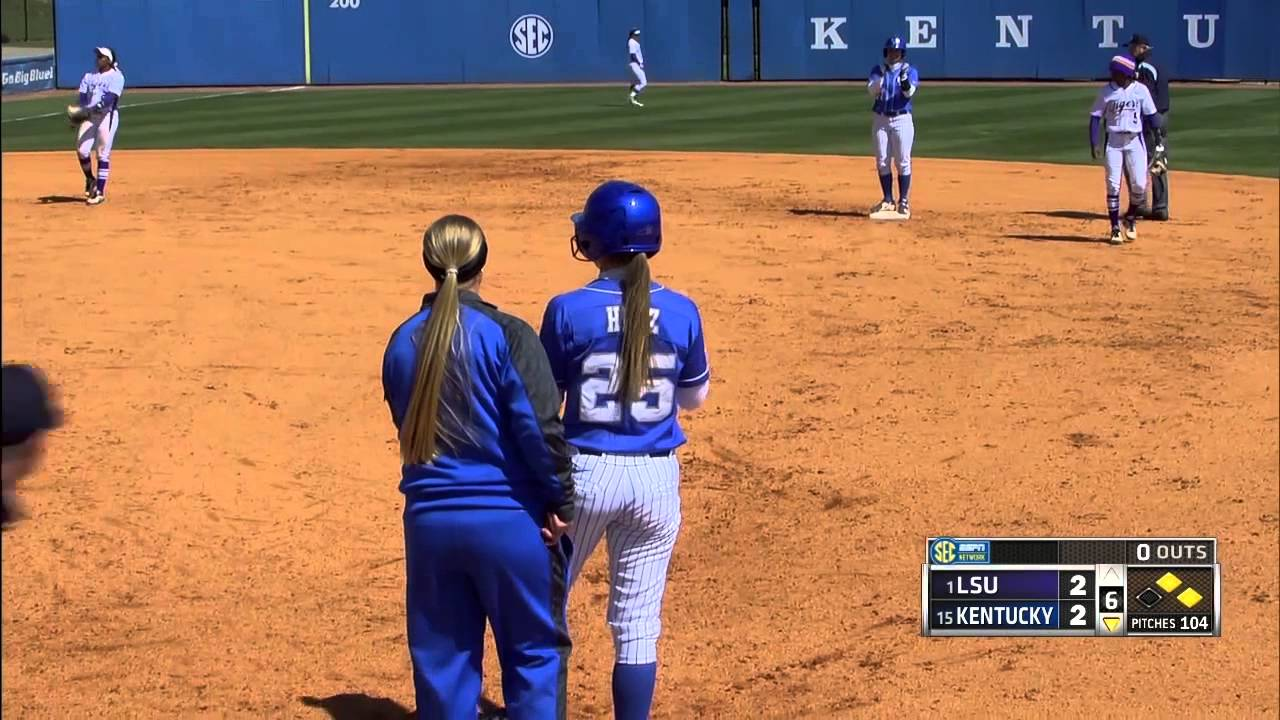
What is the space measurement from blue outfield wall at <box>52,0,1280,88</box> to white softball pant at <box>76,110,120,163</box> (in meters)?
20.8

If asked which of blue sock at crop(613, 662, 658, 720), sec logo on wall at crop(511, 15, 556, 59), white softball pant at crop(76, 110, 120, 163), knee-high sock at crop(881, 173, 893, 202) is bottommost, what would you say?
blue sock at crop(613, 662, 658, 720)

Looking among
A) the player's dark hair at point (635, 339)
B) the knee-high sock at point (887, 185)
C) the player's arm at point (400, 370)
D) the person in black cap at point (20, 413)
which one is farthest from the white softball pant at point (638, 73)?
the person in black cap at point (20, 413)

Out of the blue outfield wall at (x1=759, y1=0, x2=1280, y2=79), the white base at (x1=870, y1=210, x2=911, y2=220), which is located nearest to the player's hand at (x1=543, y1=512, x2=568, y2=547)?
the white base at (x1=870, y1=210, x2=911, y2=220)

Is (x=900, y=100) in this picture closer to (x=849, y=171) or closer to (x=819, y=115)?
(x=849, y=171)

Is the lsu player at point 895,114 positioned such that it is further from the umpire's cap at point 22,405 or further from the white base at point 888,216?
the umpire's cap at point 22,405

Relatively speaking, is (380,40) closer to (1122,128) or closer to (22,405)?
(1122,128)

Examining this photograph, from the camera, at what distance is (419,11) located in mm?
39469

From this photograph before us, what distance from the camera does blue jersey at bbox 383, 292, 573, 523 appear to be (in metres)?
4.50

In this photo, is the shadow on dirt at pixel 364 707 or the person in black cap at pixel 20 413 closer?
the person in black cap at pixel 20 413

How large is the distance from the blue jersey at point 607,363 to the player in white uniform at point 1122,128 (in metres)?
10.6

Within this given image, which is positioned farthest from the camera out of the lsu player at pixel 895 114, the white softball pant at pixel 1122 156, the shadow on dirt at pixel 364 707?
the lsu player at pixel 895 114

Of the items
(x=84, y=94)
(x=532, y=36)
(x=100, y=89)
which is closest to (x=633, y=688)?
(x=100, y=89)

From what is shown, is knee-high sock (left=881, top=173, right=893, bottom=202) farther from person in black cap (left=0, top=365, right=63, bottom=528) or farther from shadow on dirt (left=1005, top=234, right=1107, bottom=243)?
person in black cap (left=0, top=365, right=63, bottom=528)

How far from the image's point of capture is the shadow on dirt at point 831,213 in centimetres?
1759
